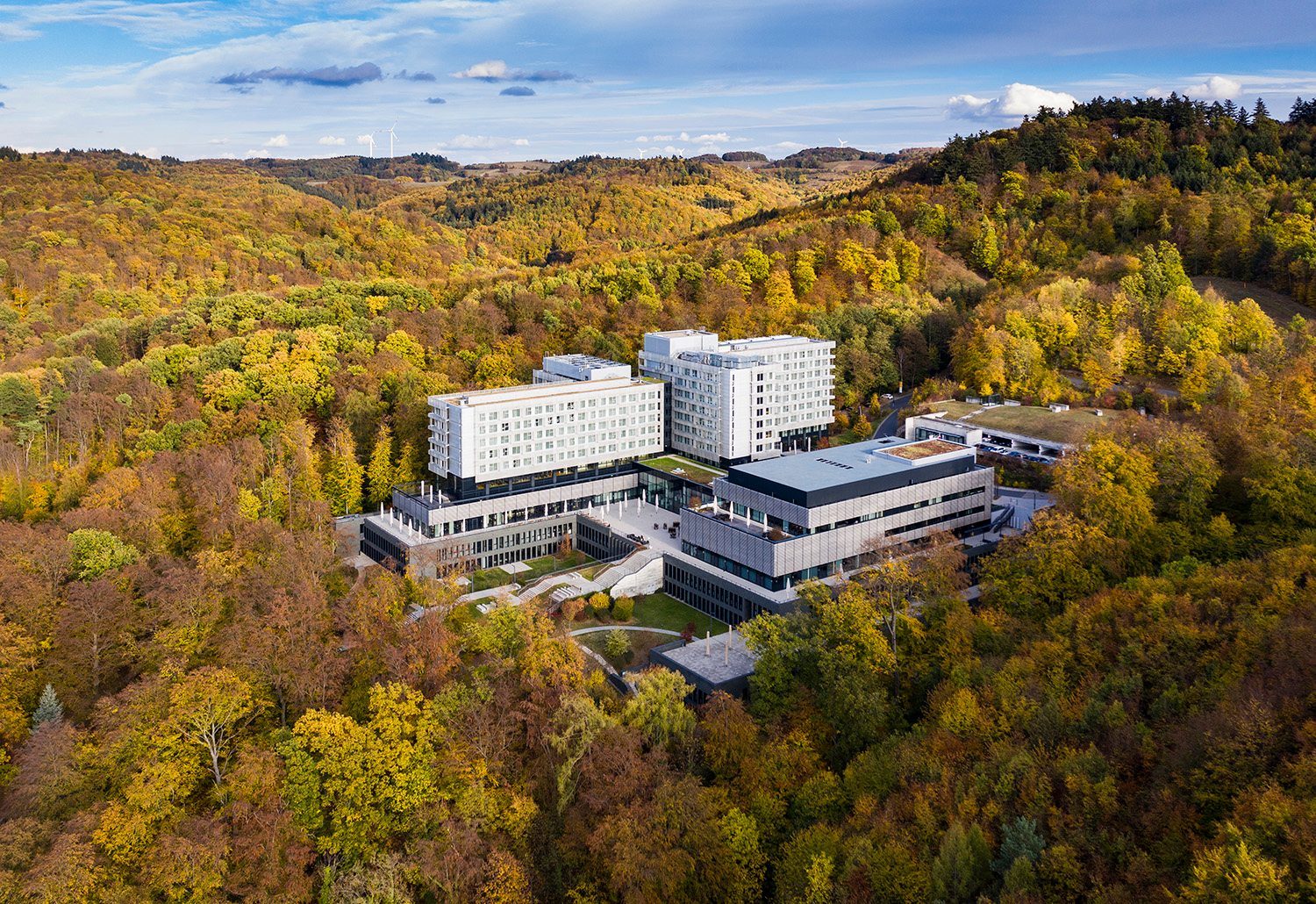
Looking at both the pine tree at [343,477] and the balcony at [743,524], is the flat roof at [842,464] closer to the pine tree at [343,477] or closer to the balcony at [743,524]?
the balcony at [743,524]

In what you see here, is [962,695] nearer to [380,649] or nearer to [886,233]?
[380,649]

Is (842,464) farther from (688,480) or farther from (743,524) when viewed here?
(688,480)

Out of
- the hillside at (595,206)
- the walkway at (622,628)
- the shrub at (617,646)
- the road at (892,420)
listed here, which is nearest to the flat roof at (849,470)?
the walkway at (622,628)

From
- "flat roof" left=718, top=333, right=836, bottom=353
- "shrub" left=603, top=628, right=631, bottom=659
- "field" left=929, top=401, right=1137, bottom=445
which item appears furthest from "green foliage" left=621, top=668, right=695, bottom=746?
"flat roof" left=718, top=333, right=836, bottom=353

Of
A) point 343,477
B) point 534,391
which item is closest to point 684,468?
point 534,391

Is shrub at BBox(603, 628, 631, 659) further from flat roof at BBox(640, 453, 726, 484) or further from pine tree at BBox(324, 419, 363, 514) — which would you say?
pine tree at BBox(324, 419, 363, 514)

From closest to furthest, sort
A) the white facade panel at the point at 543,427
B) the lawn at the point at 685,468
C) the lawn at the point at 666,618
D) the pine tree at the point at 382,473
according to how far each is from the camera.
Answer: the lawn at the point at 666,618
the white facade panel at the point at 543,427
the lawn at the point at 685,468
the pine tree at the point at 382,473

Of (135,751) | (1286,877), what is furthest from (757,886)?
(135,751)
